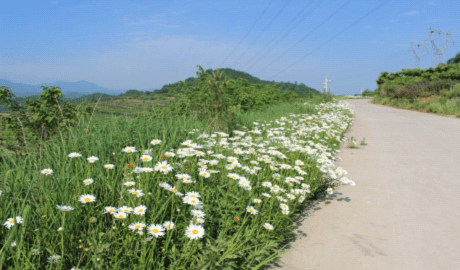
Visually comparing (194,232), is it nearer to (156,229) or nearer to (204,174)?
(156,229)

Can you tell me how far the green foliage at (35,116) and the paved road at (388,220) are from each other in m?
3.64

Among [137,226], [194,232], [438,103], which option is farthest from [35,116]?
[438,103]

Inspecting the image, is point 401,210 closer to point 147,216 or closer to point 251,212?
point 251,212

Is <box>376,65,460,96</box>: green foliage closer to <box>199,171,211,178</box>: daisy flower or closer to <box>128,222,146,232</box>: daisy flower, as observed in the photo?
<box>199,171,211,178</box>: daisy flower

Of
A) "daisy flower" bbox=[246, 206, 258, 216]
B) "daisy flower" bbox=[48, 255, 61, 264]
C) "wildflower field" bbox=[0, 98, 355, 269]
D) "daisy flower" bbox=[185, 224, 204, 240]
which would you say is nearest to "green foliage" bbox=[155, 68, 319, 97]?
"wildflower field" bbox=[0, 98, 355, 269]

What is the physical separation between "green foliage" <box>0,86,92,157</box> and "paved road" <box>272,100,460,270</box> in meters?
3.64

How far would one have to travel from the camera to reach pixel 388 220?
2.87 m

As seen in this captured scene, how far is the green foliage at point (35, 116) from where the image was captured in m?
3.87

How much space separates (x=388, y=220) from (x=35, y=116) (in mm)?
5086

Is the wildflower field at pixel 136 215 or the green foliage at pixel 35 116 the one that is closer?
the wildflower field at pixel 136 215

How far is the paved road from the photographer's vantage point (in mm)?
2211

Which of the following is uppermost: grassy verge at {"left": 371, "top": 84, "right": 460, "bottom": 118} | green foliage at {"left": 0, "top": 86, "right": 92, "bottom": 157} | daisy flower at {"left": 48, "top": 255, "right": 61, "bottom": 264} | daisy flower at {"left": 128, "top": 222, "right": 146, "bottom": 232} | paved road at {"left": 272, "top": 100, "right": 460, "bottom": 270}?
grassy verge at {"left": 371, "top": 84, "right": 460, "bottom": 118}

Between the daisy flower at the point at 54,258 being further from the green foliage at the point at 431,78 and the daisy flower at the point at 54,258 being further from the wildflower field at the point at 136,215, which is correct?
the green foliage at the point at 431,78

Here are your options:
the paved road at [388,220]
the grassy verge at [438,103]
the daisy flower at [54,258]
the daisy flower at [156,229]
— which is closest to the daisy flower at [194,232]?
the daisy flower at [156,229]
